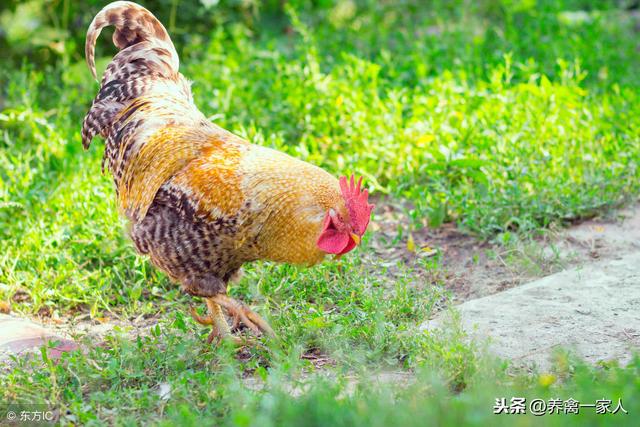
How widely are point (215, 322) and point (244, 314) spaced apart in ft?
0.66

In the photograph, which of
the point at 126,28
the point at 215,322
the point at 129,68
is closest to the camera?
the point at 215,322

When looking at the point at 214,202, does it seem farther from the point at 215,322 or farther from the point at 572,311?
the point at 572,311

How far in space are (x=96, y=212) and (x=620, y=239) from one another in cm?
341

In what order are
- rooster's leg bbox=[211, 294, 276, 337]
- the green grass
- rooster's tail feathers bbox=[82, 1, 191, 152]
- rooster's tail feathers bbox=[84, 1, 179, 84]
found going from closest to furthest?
the green grass < rooster's leg bbox=[211, 294, 276, 337] < rooster's tail feathers bbox=[82, 1, 191, 152] < rooster's tail feathers bbox=[84, 1, 179, 84]

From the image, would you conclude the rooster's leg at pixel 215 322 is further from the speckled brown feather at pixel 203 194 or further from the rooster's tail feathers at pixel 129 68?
the rooster's tail feathers at pixel 129 68

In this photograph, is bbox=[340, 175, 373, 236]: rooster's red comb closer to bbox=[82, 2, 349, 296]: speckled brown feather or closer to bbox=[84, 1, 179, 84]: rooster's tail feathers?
bbox=[82, 2, 349, 296]: speckled brown feather

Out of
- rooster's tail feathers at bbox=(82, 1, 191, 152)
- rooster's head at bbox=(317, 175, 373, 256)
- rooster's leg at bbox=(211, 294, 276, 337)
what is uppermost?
rooster's tail feathers at bbox=(82, 1, 191, 152)

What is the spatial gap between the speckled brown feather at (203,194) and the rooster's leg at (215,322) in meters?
0.16

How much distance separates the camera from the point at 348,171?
19.7 feet

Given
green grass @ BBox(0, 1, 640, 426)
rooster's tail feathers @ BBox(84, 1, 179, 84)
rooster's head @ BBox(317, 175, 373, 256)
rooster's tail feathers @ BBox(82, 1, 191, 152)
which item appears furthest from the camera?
rooster's tail feathers @ BBox(84, 1, 179, 84)

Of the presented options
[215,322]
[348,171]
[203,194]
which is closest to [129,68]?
[203,194]

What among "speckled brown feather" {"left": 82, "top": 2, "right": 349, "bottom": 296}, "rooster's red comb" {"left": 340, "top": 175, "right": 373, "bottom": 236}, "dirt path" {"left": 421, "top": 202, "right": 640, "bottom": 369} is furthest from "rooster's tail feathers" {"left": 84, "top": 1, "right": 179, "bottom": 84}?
"dirt path" {"left": 421, "top": 202, "right": 640, "bottom": 369}

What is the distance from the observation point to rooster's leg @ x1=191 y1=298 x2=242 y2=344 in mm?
4238

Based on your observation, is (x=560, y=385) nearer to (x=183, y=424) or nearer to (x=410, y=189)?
(x=183, y=424)
